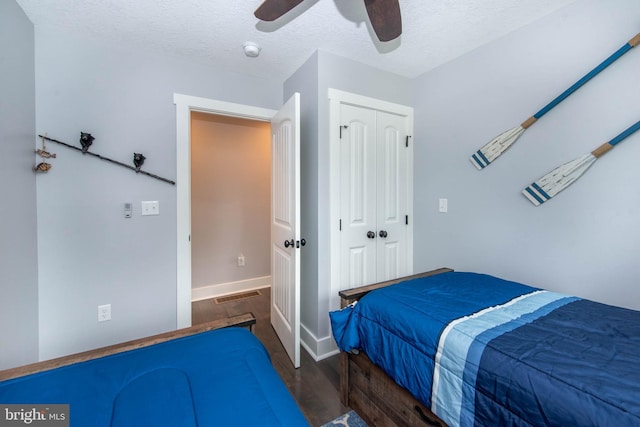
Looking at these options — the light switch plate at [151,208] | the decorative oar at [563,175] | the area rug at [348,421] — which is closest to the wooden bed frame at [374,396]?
the area rug at [348,421]

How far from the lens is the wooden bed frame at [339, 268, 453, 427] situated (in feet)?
3.85

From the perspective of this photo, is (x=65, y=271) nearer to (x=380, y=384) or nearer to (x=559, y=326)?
(x=380, y=384)

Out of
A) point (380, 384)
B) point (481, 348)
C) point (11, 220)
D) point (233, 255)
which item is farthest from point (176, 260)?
point (481, 348)

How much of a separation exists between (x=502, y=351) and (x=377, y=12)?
1496mm

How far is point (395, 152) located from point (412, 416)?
2021mm

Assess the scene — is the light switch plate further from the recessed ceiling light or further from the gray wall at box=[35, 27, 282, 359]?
the recessed ceiling light

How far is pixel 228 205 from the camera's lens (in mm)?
3520

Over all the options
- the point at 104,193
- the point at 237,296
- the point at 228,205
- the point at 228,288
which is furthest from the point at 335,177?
the point at 228,288

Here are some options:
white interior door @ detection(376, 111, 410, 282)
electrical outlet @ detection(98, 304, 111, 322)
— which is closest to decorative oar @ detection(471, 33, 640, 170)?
white interior door @ detection(376, 111, 410, 282)

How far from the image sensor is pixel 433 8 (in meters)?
1.62

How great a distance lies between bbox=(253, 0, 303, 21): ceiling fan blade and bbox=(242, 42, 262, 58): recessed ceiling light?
2.17 feet

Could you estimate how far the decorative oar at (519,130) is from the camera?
56.4 inches

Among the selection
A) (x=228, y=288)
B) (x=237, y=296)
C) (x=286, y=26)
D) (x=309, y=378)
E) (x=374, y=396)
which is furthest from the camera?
(x=228, y=288)

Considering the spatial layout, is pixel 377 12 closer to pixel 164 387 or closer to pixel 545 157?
pixel 545 157
